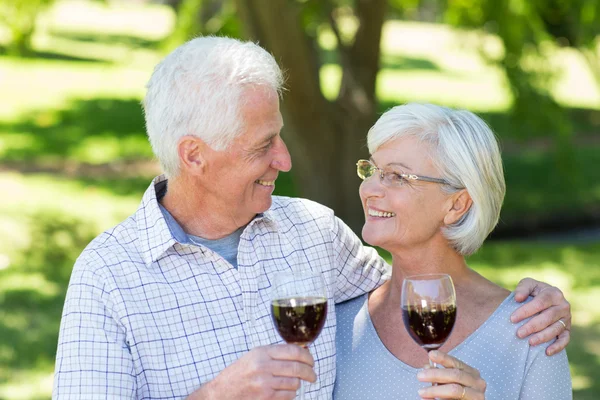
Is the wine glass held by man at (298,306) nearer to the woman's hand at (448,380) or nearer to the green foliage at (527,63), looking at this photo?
the woman's hand at (448,380)

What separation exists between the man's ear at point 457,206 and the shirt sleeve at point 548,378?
1.70 ft

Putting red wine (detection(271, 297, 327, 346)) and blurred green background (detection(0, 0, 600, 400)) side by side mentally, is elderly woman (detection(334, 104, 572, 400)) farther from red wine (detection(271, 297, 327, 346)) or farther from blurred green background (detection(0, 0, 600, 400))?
blurred green background (detection(0, 0, 600, 400))

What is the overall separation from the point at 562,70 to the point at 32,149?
7.27 metres

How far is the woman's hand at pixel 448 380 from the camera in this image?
2.44 meters

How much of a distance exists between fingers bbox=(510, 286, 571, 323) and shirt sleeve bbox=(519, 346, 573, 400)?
120mm

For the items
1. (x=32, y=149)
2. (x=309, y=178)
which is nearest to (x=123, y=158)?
(x=32, y=149)

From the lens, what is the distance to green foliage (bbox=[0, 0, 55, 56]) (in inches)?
353

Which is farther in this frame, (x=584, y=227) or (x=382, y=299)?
(x=584, y=227)

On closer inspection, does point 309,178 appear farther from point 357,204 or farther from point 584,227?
point 584,227

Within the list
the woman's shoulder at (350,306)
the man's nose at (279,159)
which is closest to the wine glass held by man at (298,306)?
the man's nose at (279,159)

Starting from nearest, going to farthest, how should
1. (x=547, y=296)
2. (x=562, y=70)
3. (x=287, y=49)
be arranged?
(x=547, y=296), (x=287, y=49), (x=562, y=70)

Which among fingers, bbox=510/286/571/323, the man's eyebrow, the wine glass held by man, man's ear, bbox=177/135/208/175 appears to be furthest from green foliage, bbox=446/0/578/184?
the wine glass held by man

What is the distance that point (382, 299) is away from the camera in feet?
10.9

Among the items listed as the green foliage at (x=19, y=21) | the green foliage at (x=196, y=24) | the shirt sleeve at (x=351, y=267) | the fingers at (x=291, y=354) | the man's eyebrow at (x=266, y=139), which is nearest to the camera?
the fingers at (x=291, y=354)
